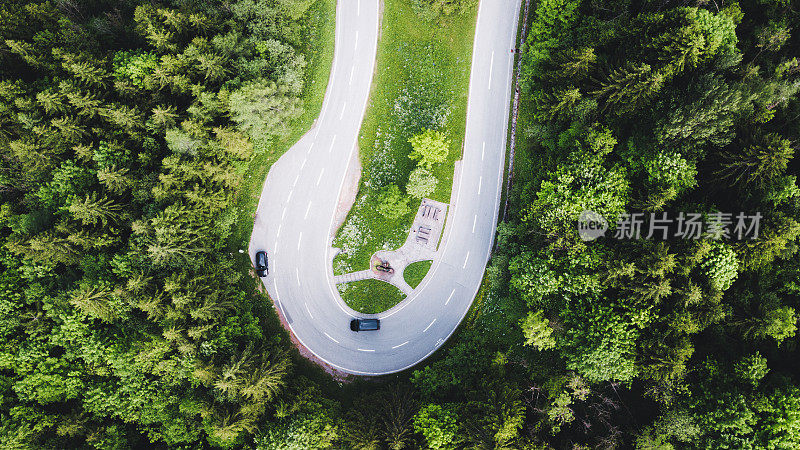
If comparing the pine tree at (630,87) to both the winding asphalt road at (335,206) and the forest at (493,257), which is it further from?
the winding asphalt road at (335,206)

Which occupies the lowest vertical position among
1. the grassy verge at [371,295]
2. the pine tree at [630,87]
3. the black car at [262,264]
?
the grassy verge at [371,295]

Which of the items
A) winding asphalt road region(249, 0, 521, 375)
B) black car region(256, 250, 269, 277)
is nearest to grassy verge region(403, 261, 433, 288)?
winding asphalt road region(249, 0, 521, 375)

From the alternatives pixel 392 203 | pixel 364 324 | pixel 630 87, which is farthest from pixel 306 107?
pixel 630 87

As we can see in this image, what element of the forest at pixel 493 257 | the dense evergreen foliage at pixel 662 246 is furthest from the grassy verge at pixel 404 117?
the dense evergreen foliage at pixel 662 246

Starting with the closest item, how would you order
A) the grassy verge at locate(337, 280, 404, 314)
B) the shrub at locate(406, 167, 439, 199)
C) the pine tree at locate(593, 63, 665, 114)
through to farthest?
the pine tree at locate(593, 63, 665, 114) < the shrub at locate(406, 167, 439, 199) < the grassy verge at locate(337, 280, 404, 314)

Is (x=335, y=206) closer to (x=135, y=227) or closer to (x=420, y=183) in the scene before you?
(x=420, y=183)

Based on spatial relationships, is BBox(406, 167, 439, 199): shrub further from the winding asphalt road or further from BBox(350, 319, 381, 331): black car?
BBox(350, 319, 381, 331): black car
